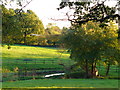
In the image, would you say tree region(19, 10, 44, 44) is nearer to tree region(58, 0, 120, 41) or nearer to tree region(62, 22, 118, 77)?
tree region(62, 22, 118, 77)

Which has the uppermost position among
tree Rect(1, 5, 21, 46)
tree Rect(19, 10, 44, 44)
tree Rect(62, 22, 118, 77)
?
tree Rect(19, 10, 44, 44)

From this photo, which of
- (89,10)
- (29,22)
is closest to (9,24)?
(89,10)

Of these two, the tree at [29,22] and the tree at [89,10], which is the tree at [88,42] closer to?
the tree at [29,22]

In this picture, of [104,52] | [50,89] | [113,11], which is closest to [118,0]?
[113,11]

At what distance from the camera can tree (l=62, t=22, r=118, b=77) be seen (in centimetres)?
3216

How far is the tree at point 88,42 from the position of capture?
32.2m

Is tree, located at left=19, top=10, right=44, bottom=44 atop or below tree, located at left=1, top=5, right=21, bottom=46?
atop

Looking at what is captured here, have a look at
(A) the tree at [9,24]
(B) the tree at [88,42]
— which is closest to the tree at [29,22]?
(A) the tree at [9,24]

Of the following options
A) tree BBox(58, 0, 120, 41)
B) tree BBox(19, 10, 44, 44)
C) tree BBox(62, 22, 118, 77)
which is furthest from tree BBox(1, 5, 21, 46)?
tree BBox(62, 22, 118, 77)

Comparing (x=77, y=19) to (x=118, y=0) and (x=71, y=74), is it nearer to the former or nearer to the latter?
(x=118, y=0)

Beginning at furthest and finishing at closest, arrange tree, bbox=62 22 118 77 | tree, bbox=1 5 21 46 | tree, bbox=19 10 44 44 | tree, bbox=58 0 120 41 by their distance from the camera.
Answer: tree, bbox=62 22 118 77 → tree, bbox=19 10 44 44 → tree, bbox=1 5 21 46 → tree, bbox=58 0 120 41

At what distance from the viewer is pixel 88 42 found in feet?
105

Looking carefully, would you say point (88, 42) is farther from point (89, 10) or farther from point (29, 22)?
point (89, 10)

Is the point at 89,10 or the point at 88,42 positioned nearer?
the point at 89,10
